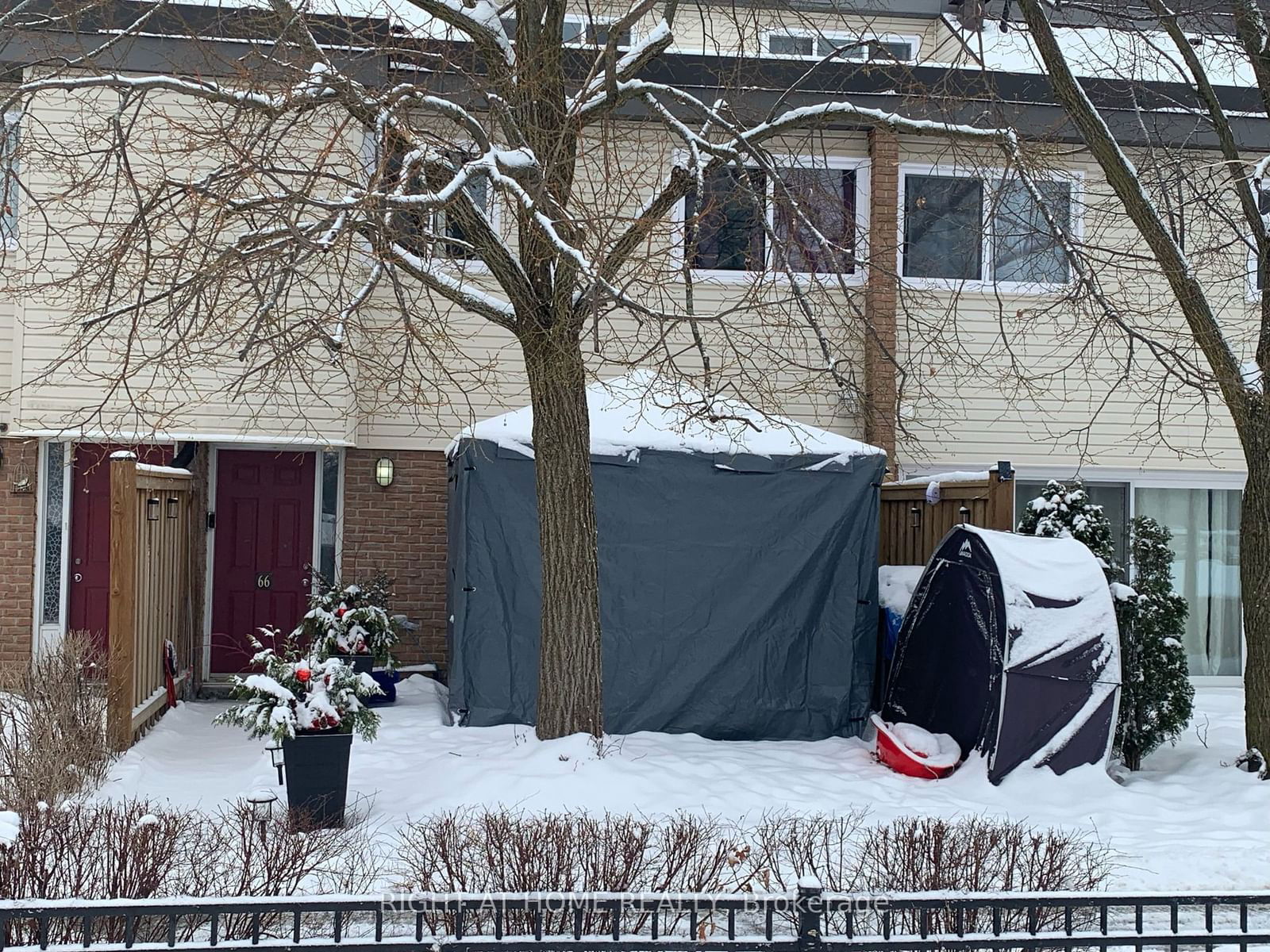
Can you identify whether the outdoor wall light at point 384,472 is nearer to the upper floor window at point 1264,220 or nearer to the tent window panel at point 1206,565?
the upper floor window at point 1264,220

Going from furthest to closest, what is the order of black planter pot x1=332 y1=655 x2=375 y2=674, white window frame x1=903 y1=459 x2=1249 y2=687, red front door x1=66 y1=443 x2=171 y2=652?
white window frame x1=903 y1=459 x2=1249 y2=687 → red front door x1=66 y1=443 x2=171 y2=652 → black planter pot x1=332 y1=655 x2=375 y2=674

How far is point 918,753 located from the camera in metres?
7.53

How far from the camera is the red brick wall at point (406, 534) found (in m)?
11.0

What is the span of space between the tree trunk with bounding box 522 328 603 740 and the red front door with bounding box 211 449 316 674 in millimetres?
4753

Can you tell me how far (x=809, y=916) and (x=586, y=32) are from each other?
23.4 feet

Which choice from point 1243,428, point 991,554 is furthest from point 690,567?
point 1243,428

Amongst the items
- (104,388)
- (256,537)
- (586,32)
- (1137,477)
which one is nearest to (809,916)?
(586,32)

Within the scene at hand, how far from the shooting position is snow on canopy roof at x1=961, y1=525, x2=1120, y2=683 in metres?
7.18

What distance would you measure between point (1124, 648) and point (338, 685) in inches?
205

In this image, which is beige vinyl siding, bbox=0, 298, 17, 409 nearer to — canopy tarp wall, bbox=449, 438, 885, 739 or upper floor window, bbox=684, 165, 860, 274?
canopy tarp wall, bbox=449, 438, 885, 739

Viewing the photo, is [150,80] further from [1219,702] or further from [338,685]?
[1219,702]

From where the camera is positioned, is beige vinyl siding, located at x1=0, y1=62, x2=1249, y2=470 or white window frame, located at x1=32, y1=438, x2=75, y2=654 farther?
beige vinyl siding, located at x1=0, y1=62, x2=1249, y2=470

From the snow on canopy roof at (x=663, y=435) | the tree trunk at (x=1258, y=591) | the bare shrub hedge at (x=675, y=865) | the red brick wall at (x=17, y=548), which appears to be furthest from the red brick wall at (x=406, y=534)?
the tree trunk at (x=1258, y=591)

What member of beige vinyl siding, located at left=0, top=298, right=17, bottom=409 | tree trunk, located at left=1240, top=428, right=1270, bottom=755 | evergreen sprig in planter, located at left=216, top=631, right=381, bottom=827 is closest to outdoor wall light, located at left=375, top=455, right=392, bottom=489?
beige vinyl siding, located at left=0, top=298, right=17, bottom=409
